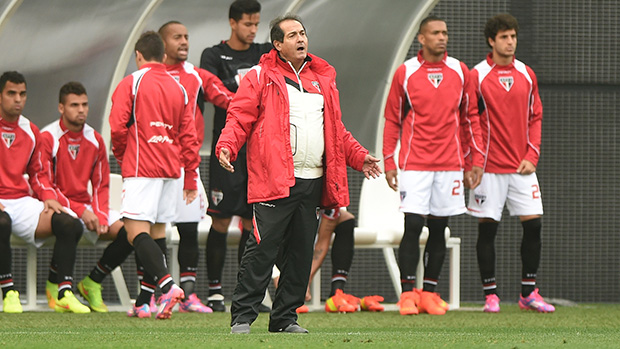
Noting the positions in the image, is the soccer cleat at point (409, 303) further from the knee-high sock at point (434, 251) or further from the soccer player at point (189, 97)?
Result: the soccer player at point (189, 97)

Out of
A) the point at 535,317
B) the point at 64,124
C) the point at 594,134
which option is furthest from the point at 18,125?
the point at 594,134

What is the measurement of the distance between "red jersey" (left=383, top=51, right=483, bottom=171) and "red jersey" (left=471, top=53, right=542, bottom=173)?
185mm

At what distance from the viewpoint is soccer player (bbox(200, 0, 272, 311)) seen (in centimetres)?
841

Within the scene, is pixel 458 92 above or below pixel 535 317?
above

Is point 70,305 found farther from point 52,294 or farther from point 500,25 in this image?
point 500,25

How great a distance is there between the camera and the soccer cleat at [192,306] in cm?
847

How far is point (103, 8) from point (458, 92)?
9.56 feet

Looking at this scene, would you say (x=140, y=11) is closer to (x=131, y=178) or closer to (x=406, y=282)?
(x=131, y=178)

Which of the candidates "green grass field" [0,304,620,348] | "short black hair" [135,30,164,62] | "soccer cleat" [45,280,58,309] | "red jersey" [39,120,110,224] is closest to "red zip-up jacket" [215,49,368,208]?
"green grass field" [0,304,620,348]

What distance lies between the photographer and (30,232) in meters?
8.55

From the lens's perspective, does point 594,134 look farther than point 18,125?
Yes

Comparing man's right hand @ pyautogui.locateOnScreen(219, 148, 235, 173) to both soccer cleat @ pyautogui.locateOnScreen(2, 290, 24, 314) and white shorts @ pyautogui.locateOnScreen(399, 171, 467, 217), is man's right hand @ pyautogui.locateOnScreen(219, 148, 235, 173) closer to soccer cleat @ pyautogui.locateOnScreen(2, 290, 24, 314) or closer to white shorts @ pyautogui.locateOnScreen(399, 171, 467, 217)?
white shorts @ pyautogui.locateOnScreen(399, 171, 467, 217)

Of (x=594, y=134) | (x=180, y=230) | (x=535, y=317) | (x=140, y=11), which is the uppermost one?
(x=140, y=11)

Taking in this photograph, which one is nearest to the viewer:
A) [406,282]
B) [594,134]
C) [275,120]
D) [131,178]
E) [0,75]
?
[275,120]
